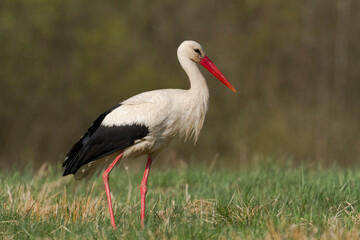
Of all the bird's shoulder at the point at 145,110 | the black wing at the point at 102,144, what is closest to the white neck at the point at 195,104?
the bird's shoulder at the point at 145,110

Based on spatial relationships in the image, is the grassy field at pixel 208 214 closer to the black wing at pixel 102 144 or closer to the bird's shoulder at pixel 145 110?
the black wing at pixel 102 144

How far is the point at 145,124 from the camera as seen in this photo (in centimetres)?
525

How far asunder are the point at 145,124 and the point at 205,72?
11995 millimetres

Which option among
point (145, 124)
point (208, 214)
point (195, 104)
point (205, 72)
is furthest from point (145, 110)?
point (205, 72)

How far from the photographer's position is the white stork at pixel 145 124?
207 inches

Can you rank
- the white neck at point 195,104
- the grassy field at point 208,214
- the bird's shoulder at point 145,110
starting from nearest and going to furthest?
the grassy field at point 208,214 < the bird's shoulder at point 145,110 < the white neck at point 195,104

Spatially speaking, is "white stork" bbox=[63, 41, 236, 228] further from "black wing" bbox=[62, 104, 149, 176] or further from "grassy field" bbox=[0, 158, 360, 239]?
"grassy field" bbox=[0, 158, 360, 239]

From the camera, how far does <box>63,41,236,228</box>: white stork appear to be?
207 inches

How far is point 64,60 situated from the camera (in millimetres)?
18297

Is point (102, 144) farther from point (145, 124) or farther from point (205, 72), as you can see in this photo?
point (205, 72)

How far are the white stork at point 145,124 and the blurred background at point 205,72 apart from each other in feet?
26.8

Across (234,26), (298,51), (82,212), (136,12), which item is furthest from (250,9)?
(82,212)

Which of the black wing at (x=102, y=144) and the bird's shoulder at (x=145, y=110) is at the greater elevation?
the bird's shoulder at (x=145, y=110)

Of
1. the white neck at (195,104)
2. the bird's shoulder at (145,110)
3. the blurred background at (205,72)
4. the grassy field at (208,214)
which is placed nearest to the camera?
the grassy field at (208,214)
